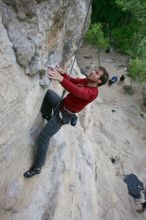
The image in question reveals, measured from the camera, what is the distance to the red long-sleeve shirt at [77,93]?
19.7ft

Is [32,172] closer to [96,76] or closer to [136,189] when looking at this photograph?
[96,76]

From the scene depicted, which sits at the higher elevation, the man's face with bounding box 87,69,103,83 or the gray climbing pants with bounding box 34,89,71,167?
the man's face with bounding box 87,69,103,83

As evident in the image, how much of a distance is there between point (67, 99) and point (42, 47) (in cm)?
126

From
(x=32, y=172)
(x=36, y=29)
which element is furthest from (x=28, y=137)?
(x=36, y=29)

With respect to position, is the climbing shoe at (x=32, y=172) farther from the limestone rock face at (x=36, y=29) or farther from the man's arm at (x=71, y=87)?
the limestone rock face at (x=36, y=29)

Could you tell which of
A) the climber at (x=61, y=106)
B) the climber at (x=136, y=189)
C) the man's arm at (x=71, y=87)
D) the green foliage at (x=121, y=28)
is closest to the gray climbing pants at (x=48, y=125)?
the climber at (x=61, y=106)

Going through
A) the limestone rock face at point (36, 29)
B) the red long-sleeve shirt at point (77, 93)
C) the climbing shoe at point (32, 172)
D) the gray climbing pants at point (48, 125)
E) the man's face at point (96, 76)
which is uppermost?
the limestone rock face at point (36, 29)

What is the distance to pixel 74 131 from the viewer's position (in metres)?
10.4

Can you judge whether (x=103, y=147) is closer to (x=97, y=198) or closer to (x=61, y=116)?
(x=97, y=198)

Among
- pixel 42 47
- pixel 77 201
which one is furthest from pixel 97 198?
pixel 42 47

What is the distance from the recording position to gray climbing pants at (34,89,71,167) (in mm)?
6812

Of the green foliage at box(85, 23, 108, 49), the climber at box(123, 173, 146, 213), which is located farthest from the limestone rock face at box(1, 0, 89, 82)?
the green foliage at box(85, 23, 108, 49)

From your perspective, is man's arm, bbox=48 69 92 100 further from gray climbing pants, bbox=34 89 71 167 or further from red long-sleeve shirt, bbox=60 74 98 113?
gray climbing pants, bbox=34 89 71 167

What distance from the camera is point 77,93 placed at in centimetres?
612
